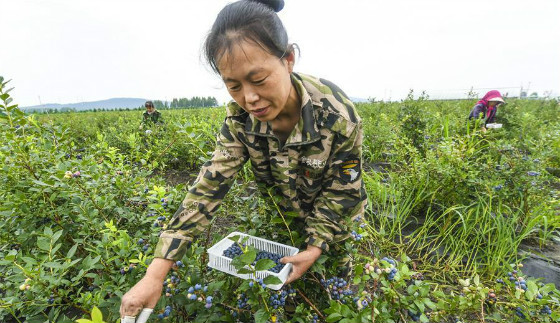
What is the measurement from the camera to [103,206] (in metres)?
1.50

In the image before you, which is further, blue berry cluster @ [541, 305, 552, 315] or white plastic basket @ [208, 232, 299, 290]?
white plastic basket @ [208, 232, 299, 290]

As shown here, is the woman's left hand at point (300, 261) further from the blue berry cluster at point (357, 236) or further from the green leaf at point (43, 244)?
the green leaf at point (43, 244)

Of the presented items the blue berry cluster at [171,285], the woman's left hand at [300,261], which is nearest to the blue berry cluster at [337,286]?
the woman's left hand at [300,261]

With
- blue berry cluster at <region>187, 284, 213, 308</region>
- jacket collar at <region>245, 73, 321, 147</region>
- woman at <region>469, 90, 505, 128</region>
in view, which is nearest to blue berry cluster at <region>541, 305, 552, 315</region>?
jacket collar at <region>245, 73, 321, 147</region>

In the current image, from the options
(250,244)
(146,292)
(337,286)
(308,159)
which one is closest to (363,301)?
(337,286)

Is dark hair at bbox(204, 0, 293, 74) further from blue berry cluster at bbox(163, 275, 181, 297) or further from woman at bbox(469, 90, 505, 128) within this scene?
woman at bbox(469, 90, 505, 128)

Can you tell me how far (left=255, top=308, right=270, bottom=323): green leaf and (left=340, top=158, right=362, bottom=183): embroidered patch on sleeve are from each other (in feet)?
2.41

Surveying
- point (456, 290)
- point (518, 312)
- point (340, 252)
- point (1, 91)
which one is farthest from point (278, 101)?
point (456, 290)

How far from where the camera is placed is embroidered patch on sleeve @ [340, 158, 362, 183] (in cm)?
139

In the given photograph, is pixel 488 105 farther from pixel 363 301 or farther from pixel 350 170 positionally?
pixel 363 301

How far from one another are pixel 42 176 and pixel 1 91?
49cm

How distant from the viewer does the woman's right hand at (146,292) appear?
0.88 metres

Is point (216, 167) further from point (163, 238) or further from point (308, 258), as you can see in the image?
point (308, 258)

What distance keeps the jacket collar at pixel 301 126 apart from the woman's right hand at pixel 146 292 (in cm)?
73
